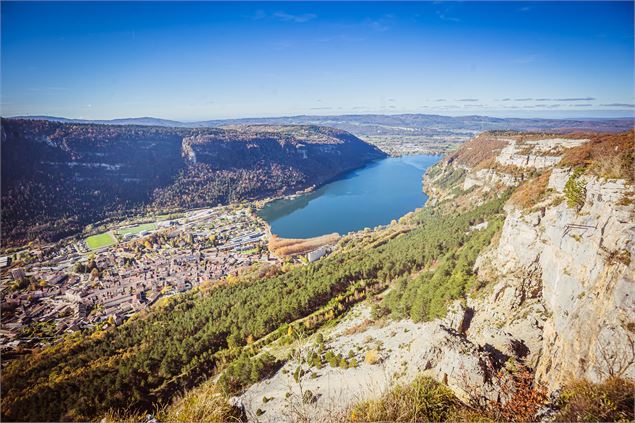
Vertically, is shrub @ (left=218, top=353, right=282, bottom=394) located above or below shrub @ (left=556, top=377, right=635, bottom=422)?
below

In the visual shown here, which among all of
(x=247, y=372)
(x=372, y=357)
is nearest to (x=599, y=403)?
(x=372, y=357)

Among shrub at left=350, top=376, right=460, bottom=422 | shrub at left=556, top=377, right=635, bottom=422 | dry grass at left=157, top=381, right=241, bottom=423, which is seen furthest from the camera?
dry grass at left=157, top=381, right=241, bottom=423

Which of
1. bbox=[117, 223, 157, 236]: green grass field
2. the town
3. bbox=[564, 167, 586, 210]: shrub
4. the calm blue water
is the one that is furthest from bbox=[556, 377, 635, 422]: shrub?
bbox=[117, 223, 157, 236]: green grass field

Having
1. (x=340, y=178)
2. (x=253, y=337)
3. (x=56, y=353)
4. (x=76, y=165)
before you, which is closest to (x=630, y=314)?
(x=253, y=337)

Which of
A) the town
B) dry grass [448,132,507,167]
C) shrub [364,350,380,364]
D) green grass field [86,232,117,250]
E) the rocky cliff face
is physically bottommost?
the town

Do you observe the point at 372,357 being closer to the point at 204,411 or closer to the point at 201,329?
the point at 204,411

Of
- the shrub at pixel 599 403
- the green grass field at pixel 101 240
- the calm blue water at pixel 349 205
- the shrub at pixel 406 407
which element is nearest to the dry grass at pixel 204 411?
the shrub at pixel 406 407

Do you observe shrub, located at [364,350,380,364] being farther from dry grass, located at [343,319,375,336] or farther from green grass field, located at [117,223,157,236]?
green grass field, located at [117,223,157,236]

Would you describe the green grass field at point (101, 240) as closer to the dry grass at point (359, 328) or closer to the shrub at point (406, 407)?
the dry grass at point (359, 328)
